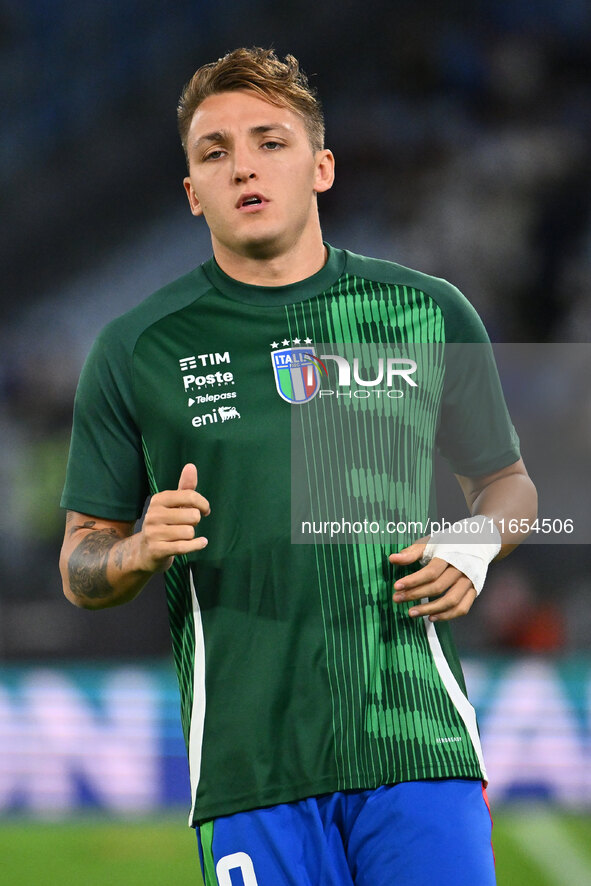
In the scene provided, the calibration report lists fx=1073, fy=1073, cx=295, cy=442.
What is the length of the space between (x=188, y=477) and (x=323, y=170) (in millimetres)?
723

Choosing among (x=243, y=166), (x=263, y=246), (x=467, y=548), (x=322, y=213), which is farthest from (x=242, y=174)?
(x=322, y=213)

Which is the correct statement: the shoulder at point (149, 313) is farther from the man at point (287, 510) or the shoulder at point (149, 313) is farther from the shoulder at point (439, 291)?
the shoulder at point (439, 291)

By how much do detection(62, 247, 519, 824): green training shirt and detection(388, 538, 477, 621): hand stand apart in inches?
2.4

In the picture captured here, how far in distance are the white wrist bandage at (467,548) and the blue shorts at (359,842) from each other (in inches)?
12.3

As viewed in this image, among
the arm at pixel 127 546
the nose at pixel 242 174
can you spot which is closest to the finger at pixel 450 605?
the arm at pixel 127 546

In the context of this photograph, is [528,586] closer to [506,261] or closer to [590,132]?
[506,261]

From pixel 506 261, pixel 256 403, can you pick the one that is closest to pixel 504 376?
pixel 506 261

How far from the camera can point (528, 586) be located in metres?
4.21

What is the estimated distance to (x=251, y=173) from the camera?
174cm

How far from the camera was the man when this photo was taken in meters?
1.52

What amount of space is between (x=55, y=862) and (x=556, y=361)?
9.28 ft

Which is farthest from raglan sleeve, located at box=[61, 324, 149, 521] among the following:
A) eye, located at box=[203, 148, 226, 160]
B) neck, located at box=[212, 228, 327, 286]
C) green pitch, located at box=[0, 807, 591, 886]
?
green pitch, located at box=[0, 807, 591, 886]

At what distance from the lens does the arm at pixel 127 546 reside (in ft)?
4.75

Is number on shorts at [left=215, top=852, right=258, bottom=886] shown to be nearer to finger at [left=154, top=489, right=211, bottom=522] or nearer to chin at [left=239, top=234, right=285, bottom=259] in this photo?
finger at [left=154, top=489, right=211, bottom=522]
